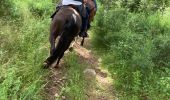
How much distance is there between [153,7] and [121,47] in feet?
17.4

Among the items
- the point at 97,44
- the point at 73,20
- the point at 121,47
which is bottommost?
the point at 97,44

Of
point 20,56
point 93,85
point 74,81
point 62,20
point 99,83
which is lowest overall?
point 99,83

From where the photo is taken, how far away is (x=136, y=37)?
10188 millimetres

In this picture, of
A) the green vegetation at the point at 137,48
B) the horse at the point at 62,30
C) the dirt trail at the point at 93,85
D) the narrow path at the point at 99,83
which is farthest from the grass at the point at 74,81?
the green vegetation at the point at 137,48

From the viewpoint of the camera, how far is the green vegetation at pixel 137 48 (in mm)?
7745

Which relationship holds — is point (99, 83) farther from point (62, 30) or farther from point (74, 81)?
point (62, 30)

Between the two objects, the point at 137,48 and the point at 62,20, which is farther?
the point at 137,48

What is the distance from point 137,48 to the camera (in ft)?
30.4

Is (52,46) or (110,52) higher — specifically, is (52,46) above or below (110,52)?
above

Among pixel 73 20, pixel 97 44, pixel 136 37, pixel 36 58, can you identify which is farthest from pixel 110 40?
pixel 36 58

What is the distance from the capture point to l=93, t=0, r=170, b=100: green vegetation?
7745 mm

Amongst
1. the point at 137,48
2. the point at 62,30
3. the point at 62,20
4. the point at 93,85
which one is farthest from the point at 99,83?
Result: the point at 62,20

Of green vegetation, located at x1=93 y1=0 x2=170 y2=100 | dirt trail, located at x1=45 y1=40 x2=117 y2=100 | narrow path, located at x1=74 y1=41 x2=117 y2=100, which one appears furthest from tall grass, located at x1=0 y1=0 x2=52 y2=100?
green vegetation, located at x1=93 y1=0 x2=170 y2=100

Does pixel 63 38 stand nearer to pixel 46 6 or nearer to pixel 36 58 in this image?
pixel 36 58
